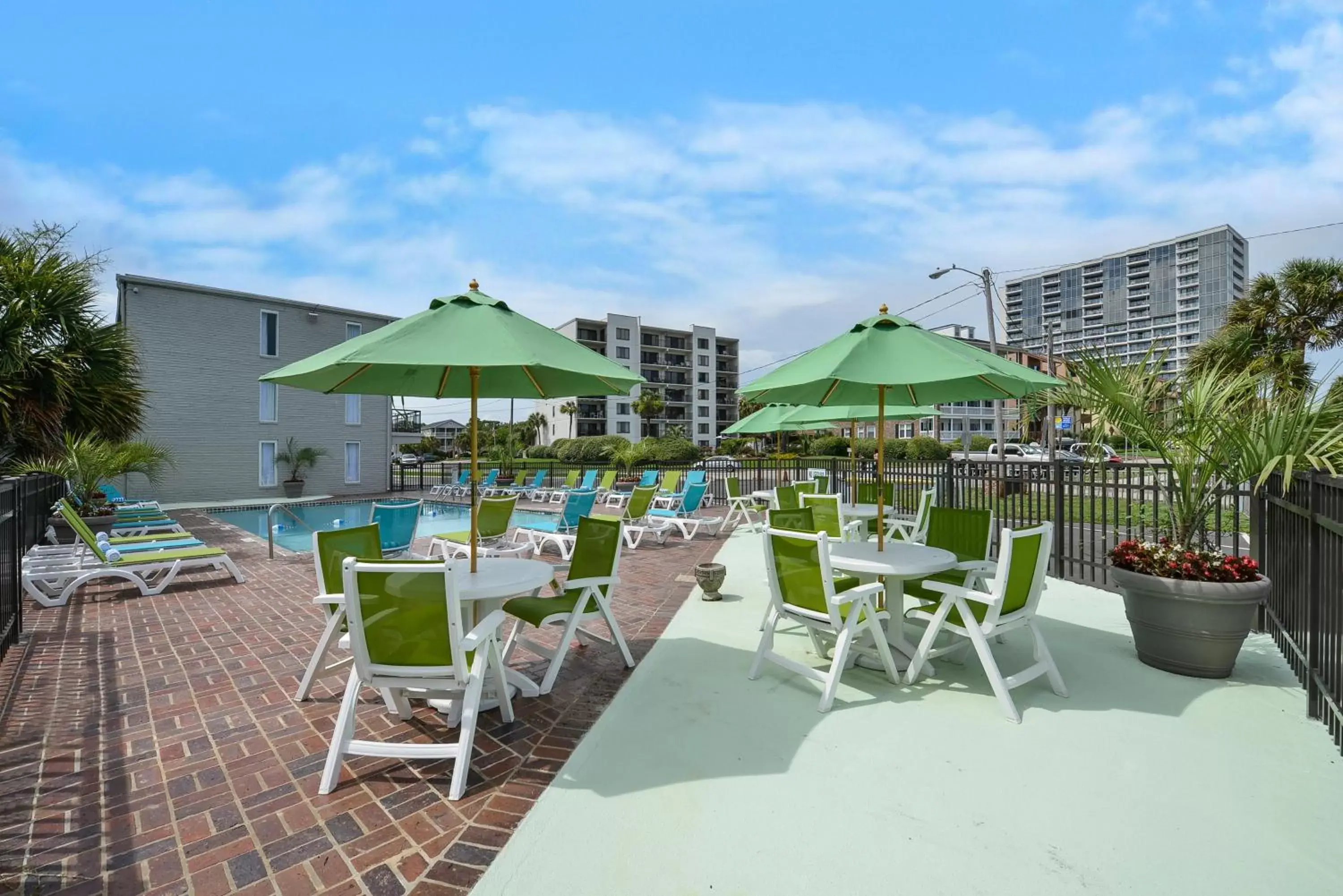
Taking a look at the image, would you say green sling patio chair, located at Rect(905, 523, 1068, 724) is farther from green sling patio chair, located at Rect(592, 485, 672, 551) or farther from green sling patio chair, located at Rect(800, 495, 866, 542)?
green sling patio chair, located at Rect(592, 485, 672, 551)

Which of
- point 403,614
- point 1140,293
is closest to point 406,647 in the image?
point 403,614

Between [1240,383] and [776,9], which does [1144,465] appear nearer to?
[1240,383]

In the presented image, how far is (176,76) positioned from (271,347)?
17670 mm

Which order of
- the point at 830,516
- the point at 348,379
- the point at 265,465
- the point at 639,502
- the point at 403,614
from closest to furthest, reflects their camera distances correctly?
1. the point at 403,614
2. the point at 348,379
3. the point at 830,516
4. the point at 639,502
5. the point at 265,465

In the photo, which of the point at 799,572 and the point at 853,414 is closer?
the point at 799,572

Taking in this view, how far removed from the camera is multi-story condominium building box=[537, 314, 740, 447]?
236ft

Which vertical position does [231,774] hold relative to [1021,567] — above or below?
below

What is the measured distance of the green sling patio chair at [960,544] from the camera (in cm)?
423

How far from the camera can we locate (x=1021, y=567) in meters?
3.57


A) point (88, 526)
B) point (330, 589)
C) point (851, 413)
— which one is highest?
point (851, 413)

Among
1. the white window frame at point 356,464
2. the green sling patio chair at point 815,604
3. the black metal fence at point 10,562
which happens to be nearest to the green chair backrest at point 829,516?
the green sling patio chair at point 815,604

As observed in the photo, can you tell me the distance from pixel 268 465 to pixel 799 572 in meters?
24.5

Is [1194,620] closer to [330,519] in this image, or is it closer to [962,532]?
[962,532]

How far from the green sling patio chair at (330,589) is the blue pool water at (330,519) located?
813 cm
